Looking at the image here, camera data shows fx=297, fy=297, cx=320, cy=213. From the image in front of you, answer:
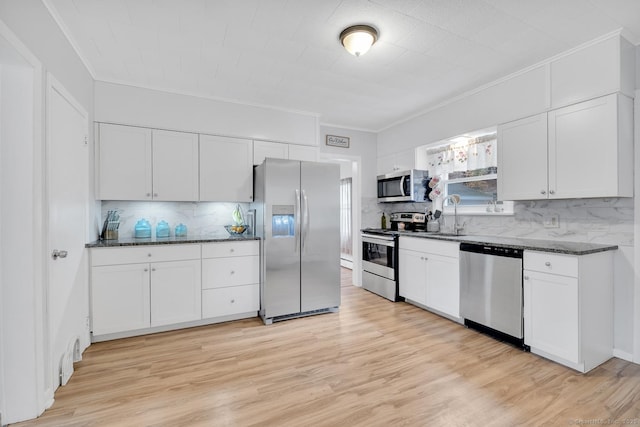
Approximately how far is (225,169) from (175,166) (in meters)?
0.55

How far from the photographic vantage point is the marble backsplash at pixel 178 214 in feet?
11.1

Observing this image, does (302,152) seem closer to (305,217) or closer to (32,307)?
(305,217)

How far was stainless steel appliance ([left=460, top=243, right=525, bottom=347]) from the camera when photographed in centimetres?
258

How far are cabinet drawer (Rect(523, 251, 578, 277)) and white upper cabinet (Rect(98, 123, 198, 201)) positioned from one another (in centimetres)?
340

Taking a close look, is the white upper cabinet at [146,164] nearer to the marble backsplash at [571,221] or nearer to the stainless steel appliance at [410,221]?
the stainless steel appliance at [410,221]

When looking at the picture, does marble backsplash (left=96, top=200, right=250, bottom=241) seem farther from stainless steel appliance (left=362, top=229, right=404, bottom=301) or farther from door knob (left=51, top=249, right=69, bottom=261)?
stainless steel appliance (left=362, top=229, right=404, bottom=301)

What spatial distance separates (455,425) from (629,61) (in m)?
3.05

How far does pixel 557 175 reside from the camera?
8.60ft

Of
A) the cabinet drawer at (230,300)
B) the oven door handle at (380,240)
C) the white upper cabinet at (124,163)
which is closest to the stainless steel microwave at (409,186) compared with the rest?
the oven door handle at (380,240)

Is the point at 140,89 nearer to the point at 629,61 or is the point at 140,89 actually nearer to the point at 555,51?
the point at 555,51

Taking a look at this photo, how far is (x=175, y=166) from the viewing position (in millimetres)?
3391

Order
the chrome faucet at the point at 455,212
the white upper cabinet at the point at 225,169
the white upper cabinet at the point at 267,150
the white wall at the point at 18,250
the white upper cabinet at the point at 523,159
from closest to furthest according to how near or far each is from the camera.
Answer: the white wall at the point at 18,250, the white upper cabinet at the point at 523,159, the white upper cabinet at the point at 225,169, the chrome faucet at the point at 455,212, the white upper cabinet at the point at 267,150

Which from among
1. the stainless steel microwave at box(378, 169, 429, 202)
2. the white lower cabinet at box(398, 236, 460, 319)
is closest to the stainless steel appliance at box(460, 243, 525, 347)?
the white lower cabinet at box(398, 236, 460, 319)

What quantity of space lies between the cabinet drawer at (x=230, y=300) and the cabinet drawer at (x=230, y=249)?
1.23 ft
